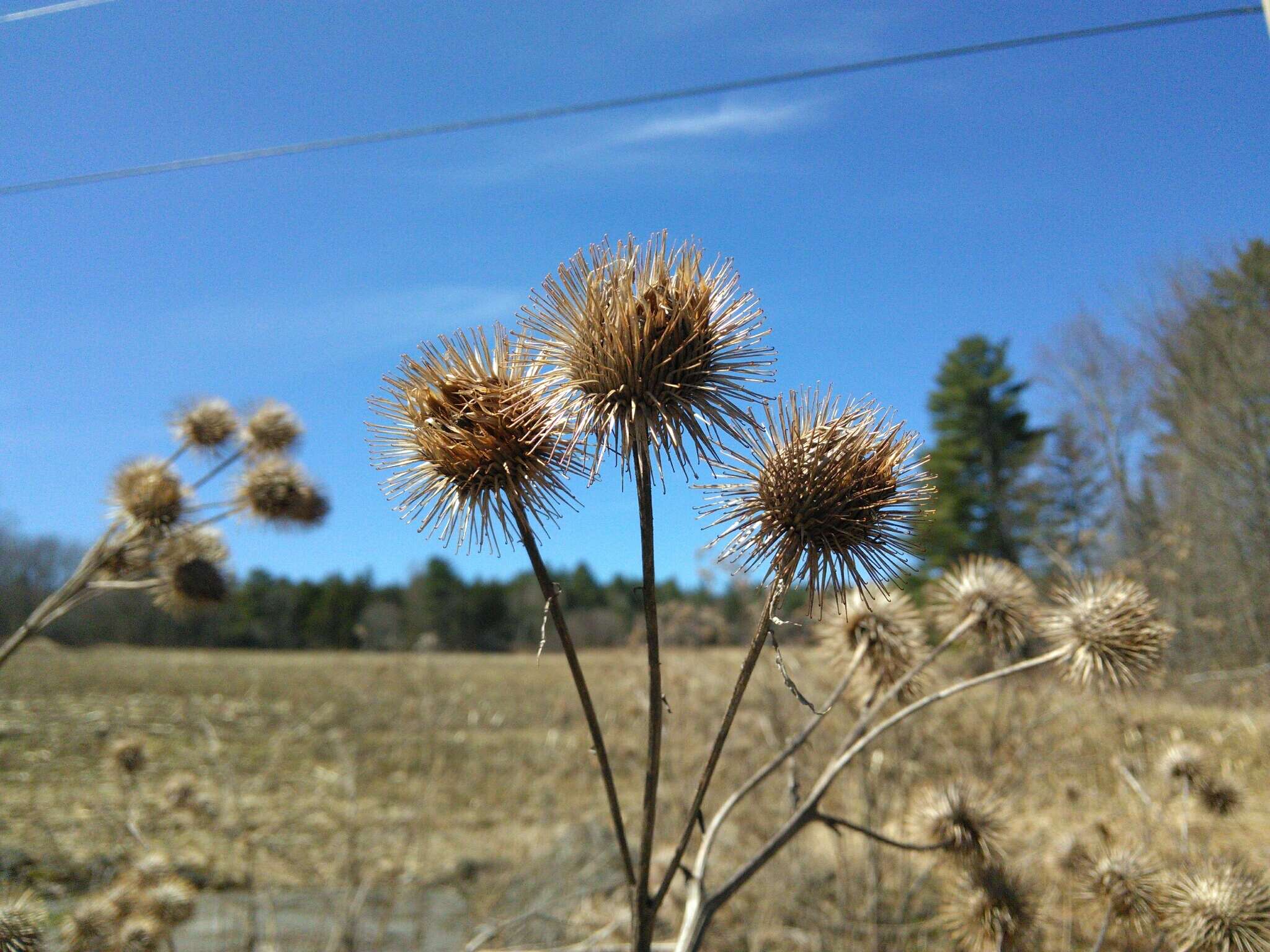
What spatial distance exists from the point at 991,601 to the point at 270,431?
3461 millimetres

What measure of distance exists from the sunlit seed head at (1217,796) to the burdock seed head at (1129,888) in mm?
831

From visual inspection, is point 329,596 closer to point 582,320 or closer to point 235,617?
point 235,617

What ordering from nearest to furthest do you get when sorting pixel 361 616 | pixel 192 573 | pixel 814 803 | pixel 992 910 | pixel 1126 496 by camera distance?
pixel 814 803
pixel 992 910
pixel 192 573
pixel 1126 496
pixel 361 616

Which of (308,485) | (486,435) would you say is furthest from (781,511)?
(308,485)

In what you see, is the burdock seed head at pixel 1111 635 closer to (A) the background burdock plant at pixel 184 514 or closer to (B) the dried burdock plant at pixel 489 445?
(B) the dried burdock plant at pixel 489 445

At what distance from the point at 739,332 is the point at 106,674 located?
79.9 feet

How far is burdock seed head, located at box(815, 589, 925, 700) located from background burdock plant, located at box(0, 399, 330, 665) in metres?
2.40

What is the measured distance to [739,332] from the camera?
1631 mm

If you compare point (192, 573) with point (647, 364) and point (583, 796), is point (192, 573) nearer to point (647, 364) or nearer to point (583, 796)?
point (647, 364)

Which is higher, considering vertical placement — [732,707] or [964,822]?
[732,707]

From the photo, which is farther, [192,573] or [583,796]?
[583,796]

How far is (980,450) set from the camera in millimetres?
27641

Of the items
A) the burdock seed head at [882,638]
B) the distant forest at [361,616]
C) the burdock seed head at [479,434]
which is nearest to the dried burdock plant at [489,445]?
the burdock seed head at [479,434]

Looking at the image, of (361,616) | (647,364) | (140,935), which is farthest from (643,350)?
(361,616)
